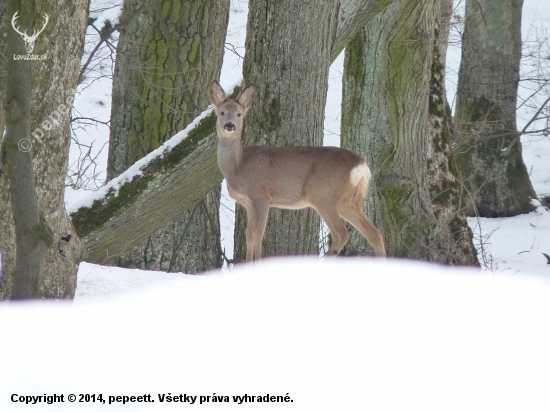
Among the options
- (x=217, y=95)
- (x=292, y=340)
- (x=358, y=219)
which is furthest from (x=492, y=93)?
(x=292, y=340)

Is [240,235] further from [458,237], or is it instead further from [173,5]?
[173,5]

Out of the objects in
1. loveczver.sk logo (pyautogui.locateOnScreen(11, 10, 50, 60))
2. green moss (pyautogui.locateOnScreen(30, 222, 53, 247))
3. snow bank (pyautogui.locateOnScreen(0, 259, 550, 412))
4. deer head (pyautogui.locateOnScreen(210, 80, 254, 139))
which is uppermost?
loveczver.sk logo (pyautogui.locateOnScreen(11, 10, 50, 60))

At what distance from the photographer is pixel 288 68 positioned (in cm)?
647

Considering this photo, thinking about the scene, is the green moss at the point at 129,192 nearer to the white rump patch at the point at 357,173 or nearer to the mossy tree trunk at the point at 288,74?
the mossy tree trunk at the point at 288,74

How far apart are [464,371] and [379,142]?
15.9 feet

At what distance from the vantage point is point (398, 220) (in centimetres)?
879

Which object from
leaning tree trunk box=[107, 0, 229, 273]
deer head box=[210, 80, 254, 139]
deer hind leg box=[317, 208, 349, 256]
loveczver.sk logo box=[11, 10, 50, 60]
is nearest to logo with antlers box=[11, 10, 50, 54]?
loveczver.sk logo box=[11, 10, 50, 60]

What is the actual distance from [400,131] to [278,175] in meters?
2.76

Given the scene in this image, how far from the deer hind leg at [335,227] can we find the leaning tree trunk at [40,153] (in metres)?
1.88

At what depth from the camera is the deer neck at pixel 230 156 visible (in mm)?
6523

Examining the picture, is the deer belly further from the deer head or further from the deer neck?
the deer head

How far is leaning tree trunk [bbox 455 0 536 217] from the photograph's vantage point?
1509 cm

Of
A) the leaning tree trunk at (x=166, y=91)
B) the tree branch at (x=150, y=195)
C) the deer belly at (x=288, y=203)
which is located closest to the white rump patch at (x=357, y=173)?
the deer belly at (x=288, y=203)

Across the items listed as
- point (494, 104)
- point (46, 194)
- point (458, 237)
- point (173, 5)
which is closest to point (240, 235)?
point (46, 194)
